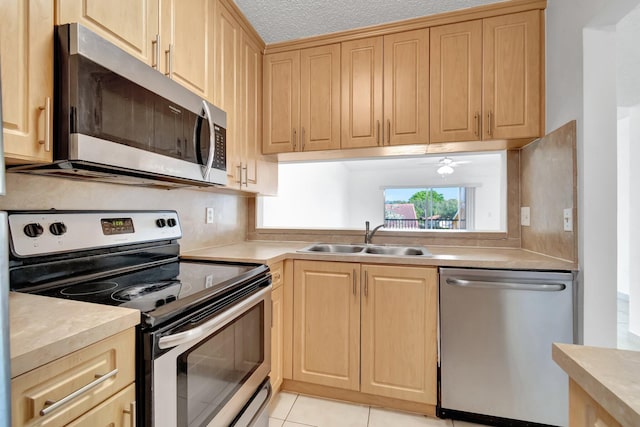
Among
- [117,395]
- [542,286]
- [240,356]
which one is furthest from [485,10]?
[117,395]

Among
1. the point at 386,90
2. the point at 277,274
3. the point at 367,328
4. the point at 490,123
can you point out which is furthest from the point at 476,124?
the point at 277,274

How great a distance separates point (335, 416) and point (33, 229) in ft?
5.44

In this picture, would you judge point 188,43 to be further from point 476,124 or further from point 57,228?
point 476,124

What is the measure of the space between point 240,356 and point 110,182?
98 cm

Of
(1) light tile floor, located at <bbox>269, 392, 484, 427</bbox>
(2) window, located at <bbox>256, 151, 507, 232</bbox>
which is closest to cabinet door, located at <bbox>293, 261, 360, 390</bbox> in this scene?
(1) light tile floor, located at <bbox>269, 392, 484, 427</bbox>

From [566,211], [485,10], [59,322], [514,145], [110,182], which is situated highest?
[485,10]

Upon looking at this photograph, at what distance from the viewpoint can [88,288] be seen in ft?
3.39

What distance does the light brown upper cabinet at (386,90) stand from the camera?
1868 mm

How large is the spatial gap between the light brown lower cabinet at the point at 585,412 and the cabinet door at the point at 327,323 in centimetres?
116

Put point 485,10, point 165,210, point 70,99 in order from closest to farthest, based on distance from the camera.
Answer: point 70,99 → point 165,210 → point 485,10

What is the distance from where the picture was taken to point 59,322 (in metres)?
0.66

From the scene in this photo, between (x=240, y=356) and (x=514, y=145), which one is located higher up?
(x=514, y=145)

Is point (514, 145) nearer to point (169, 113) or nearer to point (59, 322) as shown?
point (169, 113)

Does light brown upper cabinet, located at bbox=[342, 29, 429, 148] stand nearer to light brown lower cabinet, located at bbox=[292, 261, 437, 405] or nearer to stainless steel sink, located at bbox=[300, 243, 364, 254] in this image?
stainless steel sink, located at bbox=[300, 243, 364, 254]
